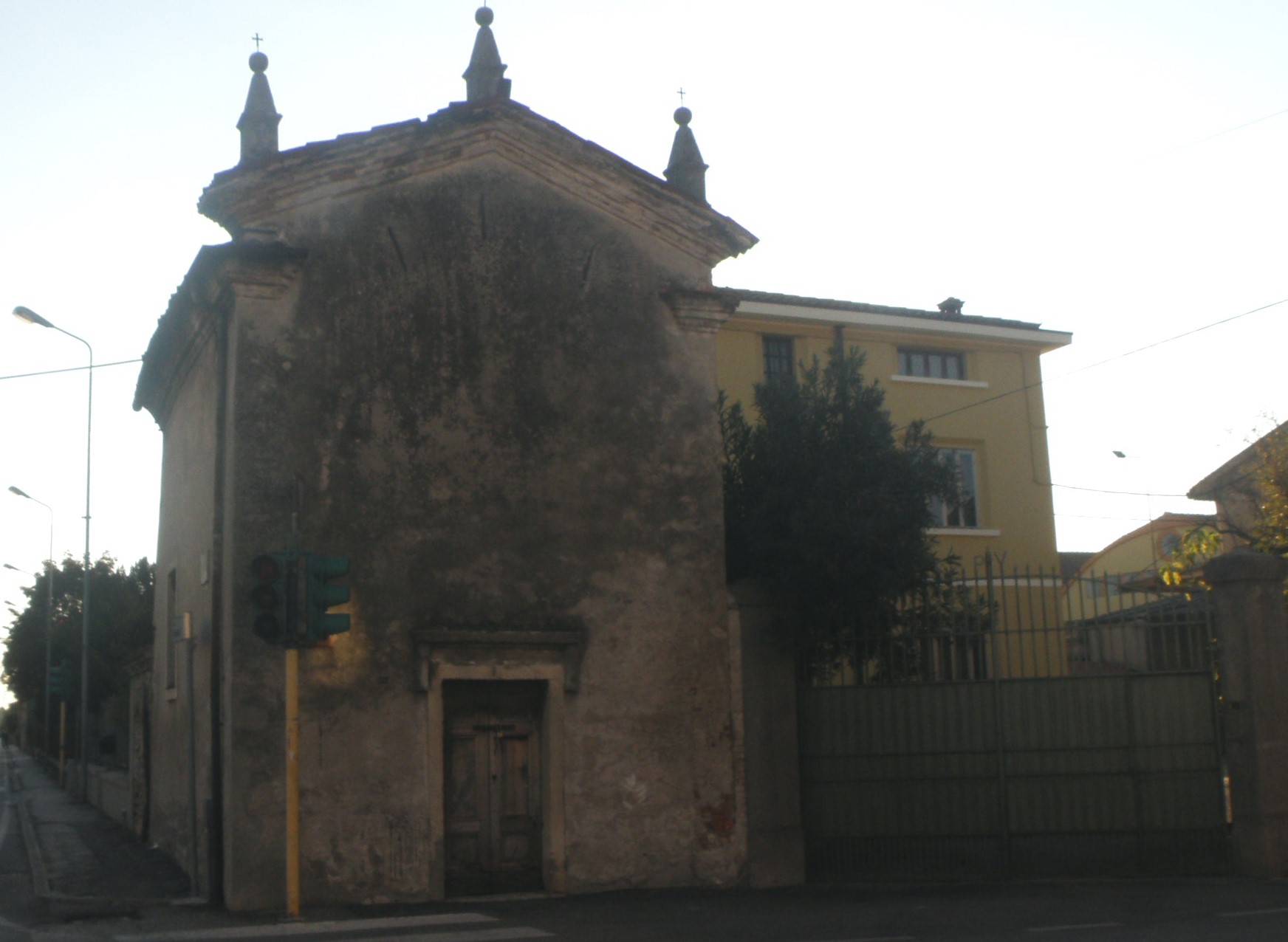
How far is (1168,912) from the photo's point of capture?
428 inches

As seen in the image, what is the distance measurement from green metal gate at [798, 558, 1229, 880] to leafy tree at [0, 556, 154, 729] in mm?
15365

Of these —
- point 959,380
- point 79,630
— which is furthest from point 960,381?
point 79,630

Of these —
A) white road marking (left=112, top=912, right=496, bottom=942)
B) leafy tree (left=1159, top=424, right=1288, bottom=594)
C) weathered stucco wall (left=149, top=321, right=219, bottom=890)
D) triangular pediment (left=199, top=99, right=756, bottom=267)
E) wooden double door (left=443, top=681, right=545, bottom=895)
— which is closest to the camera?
white road marking (left=112, top=912, right=496, bottom=942)

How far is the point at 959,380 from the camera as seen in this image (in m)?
29.3

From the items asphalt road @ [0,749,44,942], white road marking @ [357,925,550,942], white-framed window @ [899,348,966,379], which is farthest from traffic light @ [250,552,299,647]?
white-framed window @ [899,348,966,379]

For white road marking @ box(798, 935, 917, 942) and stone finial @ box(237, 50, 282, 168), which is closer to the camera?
white road marking @ box(798, 935, 917, 942)

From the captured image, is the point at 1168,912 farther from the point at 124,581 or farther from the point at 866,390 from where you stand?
the point at 124,581

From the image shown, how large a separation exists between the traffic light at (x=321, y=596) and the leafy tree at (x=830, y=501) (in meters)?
5.32

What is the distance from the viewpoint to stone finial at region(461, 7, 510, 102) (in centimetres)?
1538

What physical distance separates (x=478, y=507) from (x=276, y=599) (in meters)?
3.07

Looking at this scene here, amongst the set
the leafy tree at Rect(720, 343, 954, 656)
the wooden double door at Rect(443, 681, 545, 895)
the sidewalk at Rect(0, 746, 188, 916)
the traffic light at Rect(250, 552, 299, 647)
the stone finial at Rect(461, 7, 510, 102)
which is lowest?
the sidewalk at Rect(0, 746, 188, 916)

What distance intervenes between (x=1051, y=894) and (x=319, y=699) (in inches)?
278

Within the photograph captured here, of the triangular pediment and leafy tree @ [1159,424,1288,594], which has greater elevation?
the triangular pediment

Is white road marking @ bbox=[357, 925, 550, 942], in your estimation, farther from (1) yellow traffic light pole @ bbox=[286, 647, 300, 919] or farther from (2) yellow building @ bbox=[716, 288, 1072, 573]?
(2) yellow building @ bbox=[716, 288, 1072, 573]
